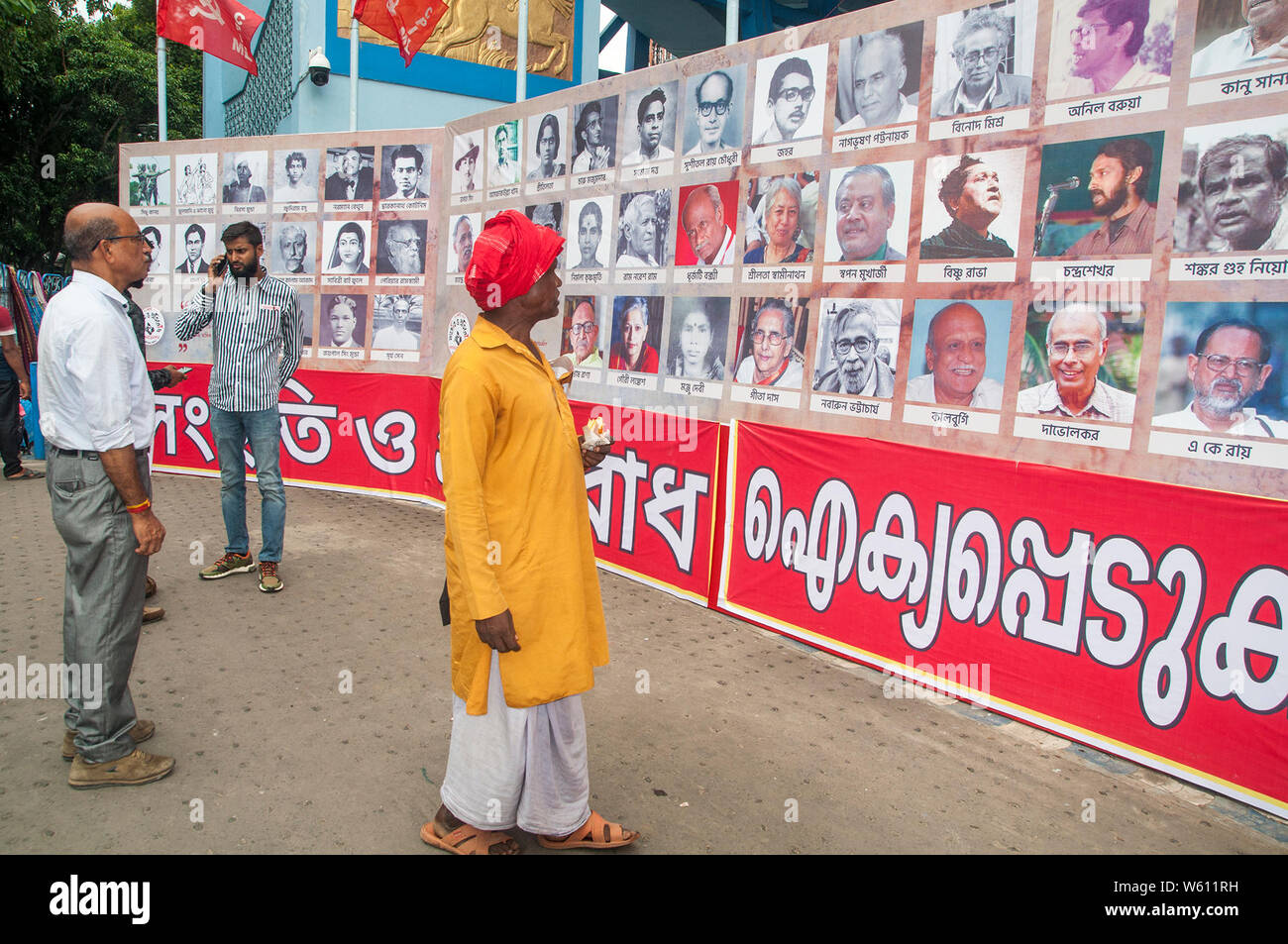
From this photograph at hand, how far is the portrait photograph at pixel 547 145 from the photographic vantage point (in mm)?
6938

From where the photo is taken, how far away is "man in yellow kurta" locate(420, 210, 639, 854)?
258cm

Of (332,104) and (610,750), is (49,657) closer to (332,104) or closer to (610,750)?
(610,750)

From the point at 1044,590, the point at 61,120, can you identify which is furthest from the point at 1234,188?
the point at 61,120

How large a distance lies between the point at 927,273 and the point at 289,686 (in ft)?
12.8

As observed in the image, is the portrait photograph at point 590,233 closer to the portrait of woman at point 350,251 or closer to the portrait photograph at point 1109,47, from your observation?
the portrait of woman at point 350,251

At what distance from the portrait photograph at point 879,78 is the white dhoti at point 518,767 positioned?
145 inches

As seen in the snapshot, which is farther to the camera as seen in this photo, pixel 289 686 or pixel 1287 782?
pixel 289 686

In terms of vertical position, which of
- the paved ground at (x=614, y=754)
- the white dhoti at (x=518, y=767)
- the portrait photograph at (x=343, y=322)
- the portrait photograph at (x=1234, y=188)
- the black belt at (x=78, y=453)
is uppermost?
the portrait photograph at (x=1234, y=188)

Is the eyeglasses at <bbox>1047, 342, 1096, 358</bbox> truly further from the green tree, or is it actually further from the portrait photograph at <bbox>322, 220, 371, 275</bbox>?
the green tree

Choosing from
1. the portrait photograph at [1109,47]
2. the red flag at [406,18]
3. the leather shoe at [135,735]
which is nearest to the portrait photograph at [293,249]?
the red flag at [406,18]

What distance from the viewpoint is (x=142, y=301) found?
9.33 meters

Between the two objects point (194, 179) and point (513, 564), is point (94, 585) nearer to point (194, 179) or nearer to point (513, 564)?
point (513, 564)

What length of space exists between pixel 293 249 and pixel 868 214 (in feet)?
20.0

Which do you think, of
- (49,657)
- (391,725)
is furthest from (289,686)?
(49,657)
